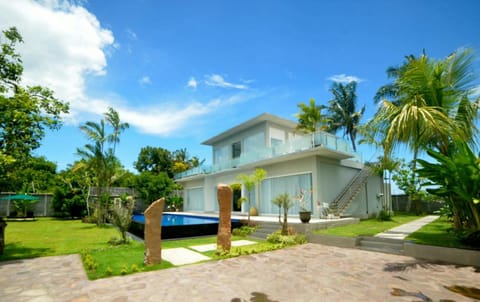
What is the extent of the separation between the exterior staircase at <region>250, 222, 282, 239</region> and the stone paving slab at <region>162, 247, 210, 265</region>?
12.9 feet

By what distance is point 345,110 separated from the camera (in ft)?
94.0

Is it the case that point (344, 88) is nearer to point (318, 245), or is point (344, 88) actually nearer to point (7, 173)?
point (318, 245)

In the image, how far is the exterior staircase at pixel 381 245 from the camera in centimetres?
786

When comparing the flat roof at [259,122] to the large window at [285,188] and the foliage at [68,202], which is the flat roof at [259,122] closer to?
the large window at [285,188]

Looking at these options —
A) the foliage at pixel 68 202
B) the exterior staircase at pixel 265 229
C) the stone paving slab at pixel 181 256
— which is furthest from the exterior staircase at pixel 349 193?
the foliage at pixel 68 202

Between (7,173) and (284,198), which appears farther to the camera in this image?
(284,198)

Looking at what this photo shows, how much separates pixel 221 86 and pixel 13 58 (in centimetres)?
1153

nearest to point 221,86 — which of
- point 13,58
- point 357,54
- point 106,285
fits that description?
point 357,54

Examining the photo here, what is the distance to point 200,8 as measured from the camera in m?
9.97

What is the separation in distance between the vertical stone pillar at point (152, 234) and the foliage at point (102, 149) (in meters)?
11.1

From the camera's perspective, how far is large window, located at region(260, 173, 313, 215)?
14.5 metres

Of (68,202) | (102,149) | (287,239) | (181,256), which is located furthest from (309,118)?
(68,202)

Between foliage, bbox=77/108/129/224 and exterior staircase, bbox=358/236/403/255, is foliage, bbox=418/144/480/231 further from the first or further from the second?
foliage, bbox=77/108/129/224

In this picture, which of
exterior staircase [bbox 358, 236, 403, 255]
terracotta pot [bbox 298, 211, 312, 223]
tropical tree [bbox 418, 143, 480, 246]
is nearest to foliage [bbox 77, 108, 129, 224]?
terracotta pot [bbox 298, 211, 312, 223]
